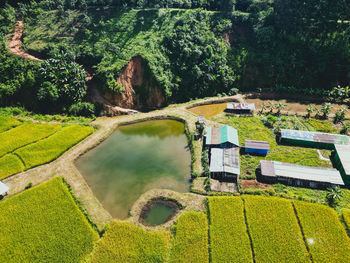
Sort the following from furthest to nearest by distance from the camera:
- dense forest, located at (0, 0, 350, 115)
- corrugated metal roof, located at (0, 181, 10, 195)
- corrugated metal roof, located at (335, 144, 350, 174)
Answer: dense forest, located at (0, 0, 350, 115) < corrugated metal roof, located at (335, 144, 350, 174) < corrugated metal roof, located at (0, 181, 10, 195)

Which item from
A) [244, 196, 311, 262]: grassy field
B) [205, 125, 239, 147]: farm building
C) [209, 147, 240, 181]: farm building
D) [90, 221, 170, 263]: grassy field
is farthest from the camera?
[205, 125, 239, 147]: farm building

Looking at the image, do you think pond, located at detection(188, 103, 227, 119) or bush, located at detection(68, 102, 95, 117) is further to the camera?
pond, located at detection(188, 103, 227, 119)

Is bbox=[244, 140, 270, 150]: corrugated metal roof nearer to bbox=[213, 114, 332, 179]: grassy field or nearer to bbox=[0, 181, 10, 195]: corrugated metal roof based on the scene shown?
bbox=[213, 114, 332, 179]: grassy field

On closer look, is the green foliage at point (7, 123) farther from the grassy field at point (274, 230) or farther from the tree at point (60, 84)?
the grassy field at point (274, 230)

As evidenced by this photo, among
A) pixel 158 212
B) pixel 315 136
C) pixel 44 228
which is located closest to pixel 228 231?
pixel 158 212

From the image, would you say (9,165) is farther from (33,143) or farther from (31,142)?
(31,142)

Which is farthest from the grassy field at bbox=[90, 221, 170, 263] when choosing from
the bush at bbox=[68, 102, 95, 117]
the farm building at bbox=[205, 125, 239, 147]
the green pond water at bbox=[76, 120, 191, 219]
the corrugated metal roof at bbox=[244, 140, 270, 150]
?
the bush at bbox=[68, 102, 95, 117]

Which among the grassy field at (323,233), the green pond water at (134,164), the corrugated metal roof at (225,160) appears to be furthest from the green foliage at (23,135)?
the grassy field at (323,233)

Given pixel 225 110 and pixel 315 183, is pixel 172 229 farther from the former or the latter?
pixel 225 110
